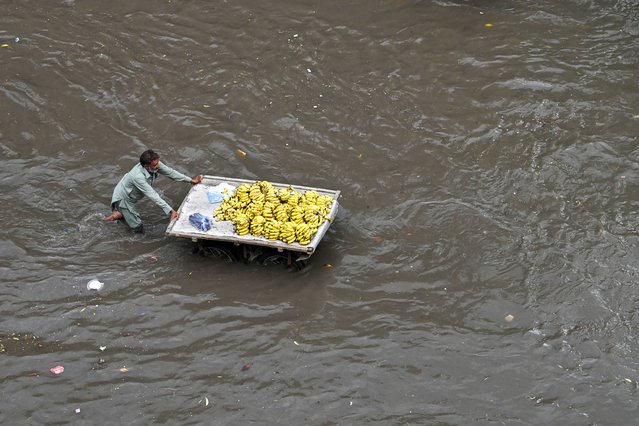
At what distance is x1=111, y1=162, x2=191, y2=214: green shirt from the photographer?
988 cm

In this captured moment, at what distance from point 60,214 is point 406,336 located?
5.43 metres

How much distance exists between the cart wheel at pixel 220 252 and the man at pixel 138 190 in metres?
0.64

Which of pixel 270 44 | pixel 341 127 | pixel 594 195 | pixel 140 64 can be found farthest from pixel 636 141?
pixel 140 64

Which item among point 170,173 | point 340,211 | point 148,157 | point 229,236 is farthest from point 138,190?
point 340,211

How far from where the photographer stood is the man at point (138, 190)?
986cm

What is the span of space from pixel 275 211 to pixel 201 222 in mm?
975

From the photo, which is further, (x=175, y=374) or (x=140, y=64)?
(x=140, y=64)

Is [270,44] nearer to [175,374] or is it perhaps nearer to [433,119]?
[433,119]

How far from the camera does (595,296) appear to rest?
9258mm

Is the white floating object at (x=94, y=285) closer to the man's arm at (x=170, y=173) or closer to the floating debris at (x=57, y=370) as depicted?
the floating debris at (x=57, y=370)

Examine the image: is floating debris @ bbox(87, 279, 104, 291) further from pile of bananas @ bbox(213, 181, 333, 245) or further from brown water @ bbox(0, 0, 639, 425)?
pile of bananas @ bbox(213, 181, 333, 245)

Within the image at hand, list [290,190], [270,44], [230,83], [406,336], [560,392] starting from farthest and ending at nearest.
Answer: [270,44] < [230,83] < [290,190] < [406,336] < [560,392]

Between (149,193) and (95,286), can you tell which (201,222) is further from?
(95,286)

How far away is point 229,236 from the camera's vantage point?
947 cm
